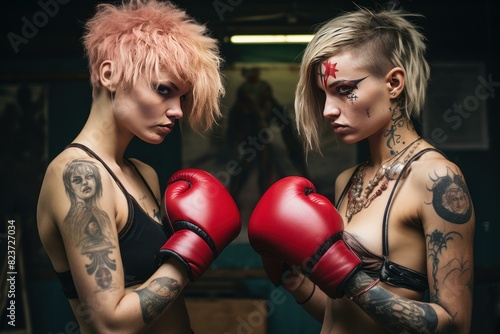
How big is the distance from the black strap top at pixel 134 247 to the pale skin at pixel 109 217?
1.2 inches

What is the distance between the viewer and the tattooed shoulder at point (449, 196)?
9.08ft

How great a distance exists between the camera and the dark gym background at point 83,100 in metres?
4.83

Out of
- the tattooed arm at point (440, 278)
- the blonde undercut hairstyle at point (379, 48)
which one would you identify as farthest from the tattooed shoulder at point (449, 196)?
the blonde undercut hairstyle at point (379, 48)

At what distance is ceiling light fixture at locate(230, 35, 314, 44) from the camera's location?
4.92m

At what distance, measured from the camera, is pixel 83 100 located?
490 centimetres

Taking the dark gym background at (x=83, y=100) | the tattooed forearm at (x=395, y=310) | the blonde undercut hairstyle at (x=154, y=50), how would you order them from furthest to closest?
the dark gym background at (x=83, y=100)
the blonde undercut hairstyle at (x=154, y=50)
the tattooed forearm at (x=395, y=310)

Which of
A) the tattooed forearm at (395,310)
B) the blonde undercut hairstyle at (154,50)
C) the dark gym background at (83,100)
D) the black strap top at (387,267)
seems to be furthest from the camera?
the dark gym background at (83,100)

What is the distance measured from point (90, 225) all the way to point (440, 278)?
140cm

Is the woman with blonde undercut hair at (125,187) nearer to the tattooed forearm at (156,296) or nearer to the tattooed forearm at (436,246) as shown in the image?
the tattooed forearm at (156,296)

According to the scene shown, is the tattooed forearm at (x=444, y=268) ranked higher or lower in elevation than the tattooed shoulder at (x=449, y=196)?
lower

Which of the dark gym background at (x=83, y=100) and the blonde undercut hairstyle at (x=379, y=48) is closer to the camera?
the blonde undercut hairstyle at (x=379, y=48)

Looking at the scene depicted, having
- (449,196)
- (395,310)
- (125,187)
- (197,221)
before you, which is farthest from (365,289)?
(125,187)

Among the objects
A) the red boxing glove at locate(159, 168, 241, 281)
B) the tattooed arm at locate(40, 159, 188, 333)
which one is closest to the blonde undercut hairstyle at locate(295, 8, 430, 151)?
the red boxing glove at locate(159, 168, 241, 281)

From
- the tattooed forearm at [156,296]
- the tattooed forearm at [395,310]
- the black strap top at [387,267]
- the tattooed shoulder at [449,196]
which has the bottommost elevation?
the tattooed forearm at [156,296]
